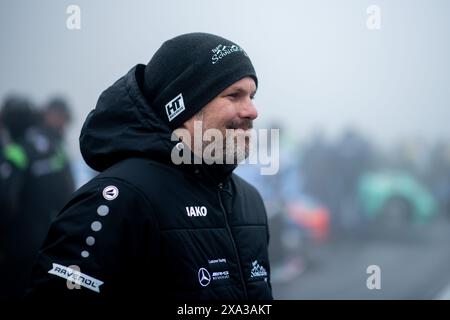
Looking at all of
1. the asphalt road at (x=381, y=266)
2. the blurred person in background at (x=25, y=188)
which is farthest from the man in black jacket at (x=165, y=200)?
the asphalt road at (x=381, y=266)

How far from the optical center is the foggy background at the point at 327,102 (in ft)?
12.4

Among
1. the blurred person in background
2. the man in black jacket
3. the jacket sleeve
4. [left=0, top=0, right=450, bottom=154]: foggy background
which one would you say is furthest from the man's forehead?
the blurred person in background

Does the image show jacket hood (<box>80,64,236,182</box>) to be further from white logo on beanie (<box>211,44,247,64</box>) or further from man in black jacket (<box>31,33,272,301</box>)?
white logo on beanie (<box>211,44,247,64</box>)

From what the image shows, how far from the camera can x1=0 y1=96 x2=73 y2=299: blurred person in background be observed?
416 cm

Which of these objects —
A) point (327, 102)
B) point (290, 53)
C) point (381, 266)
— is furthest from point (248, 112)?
point (381, 266)

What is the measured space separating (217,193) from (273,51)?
92.3 inches

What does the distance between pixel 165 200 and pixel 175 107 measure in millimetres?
279

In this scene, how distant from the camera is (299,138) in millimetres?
4434

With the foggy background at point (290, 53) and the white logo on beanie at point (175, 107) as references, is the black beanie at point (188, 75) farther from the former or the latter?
the foggy background at point (290, 53)

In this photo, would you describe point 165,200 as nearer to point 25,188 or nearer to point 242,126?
point 242,126

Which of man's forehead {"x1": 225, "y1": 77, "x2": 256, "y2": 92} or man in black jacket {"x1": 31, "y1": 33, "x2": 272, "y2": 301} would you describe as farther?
man's forehead {"x1": 225, "y1": 77, "x2": 256, "y2": 92}

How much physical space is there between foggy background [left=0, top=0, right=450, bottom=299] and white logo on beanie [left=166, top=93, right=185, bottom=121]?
6.22ft

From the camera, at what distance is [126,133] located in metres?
1.71
